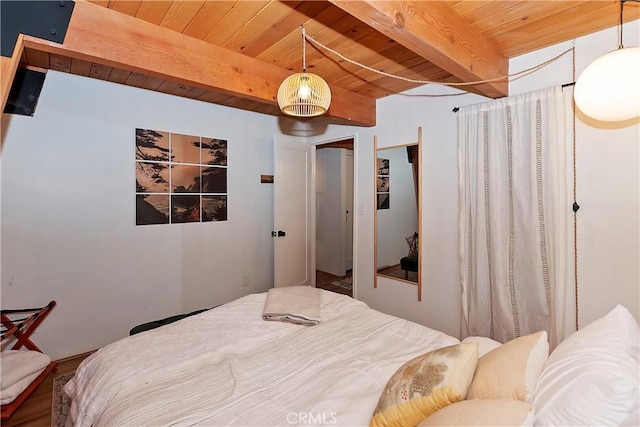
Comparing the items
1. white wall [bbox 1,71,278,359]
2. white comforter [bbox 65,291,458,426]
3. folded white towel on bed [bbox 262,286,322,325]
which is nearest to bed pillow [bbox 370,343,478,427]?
white comforter [bbox 65,291,458,426]

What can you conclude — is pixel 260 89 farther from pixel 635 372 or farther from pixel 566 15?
pixel 635 372

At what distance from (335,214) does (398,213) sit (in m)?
2.36

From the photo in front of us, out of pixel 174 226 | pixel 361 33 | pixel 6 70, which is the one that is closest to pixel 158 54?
pixel 6 70

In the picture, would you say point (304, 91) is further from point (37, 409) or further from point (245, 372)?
point (37, 409)

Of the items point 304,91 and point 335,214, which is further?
point 335,214

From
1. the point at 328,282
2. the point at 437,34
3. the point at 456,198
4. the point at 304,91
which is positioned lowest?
the point at 328,282

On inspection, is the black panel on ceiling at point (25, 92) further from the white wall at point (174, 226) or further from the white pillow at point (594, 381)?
the white pillow at point (594, 381)

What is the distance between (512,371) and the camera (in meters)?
1.05

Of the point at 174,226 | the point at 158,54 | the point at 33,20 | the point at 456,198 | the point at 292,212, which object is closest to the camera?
the point at 33,20

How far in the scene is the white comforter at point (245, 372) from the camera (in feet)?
3.76

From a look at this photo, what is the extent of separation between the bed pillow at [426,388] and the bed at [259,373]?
0.06ft

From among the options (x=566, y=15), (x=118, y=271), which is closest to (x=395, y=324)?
(x=566, y=15)

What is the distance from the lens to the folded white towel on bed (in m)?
1.94

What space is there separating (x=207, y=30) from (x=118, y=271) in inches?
87.6
